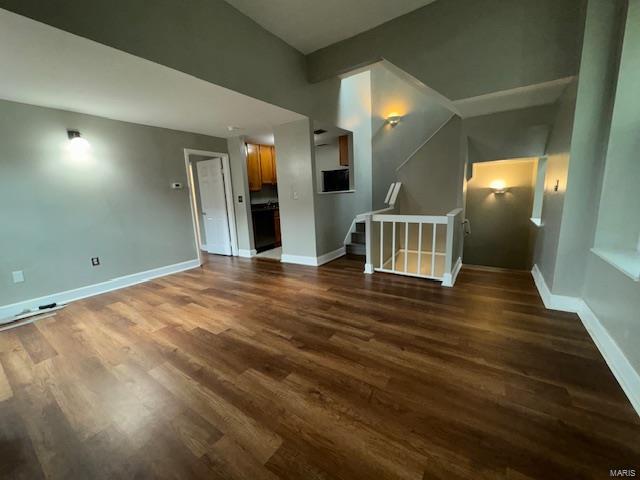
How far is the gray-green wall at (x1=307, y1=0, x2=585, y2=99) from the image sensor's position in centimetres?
230

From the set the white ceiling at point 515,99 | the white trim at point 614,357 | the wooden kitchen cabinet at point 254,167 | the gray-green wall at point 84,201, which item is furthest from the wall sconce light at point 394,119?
the white trim at point 614,357

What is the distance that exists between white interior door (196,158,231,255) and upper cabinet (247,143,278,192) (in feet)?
1.95

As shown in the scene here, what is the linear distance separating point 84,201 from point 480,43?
5.02m

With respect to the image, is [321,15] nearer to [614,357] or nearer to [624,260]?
[624,260]

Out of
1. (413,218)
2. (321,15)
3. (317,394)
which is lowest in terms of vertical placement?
(317,394)

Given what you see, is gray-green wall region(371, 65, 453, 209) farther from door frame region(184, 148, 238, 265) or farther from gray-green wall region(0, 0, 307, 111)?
door frame region(184, 148, 238, 265)

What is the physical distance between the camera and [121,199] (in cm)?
365

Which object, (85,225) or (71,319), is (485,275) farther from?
(85,225)

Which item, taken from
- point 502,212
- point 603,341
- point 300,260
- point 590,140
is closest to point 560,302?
point 603,341

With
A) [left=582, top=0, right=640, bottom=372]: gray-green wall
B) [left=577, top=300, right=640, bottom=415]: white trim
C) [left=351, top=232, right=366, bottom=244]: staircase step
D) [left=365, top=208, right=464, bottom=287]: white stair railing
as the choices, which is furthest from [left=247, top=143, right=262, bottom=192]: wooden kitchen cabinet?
[left=577, top=300, right=640, bottom=415]: white trim

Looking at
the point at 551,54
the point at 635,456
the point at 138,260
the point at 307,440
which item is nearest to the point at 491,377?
the point at 635,456

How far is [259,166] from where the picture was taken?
18.3 ft

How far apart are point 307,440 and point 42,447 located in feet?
4.53

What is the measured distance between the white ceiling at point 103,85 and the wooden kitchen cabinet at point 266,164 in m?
1.75
